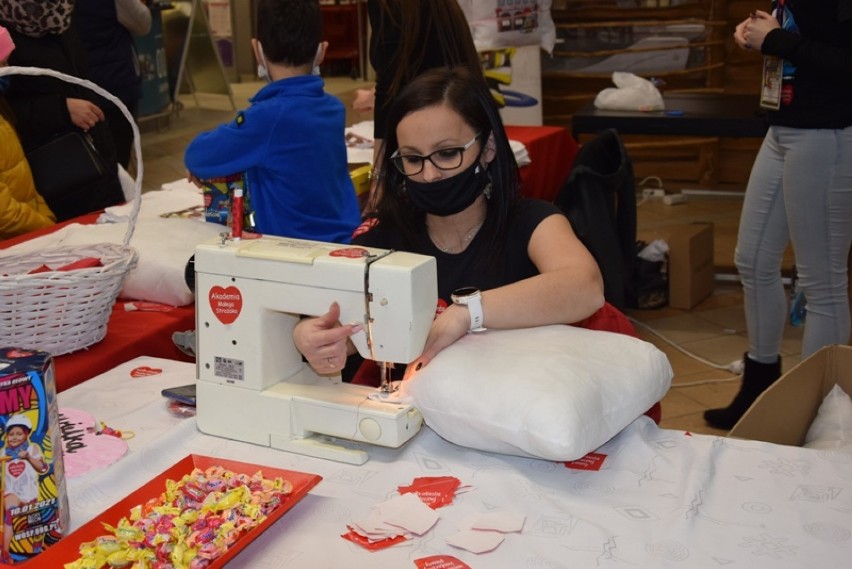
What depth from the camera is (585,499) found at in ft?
4.40

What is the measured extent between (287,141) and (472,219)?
0.92 metres

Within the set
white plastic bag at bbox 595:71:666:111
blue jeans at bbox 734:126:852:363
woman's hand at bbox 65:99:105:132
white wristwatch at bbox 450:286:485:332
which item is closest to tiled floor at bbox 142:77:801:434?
blue jeans at bbox 734:126:852:363

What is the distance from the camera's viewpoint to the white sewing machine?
1.41 meters

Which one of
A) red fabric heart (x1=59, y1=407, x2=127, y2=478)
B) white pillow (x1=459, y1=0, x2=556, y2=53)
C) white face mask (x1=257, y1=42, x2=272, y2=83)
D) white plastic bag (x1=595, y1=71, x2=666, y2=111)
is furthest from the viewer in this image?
white pillow (x1=459, y1=0, x2=556, y2=53)

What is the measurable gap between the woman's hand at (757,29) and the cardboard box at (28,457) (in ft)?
7.07

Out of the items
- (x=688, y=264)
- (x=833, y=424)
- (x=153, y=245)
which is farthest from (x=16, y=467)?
(x=688, y=264)

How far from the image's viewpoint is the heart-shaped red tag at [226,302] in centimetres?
150

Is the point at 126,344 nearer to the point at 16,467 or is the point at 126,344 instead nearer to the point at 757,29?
the point at 16,467

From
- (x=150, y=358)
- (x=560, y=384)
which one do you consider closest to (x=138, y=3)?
(x=150, y=358)

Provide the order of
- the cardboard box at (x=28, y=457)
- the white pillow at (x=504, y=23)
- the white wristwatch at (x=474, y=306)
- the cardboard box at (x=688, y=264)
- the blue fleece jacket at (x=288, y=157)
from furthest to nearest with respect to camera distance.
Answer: the white pillow at (x=504, y=23), the cardboard box at (x=688, y=264), the blue fleece jacket at (x=288, y=157), the white wristwatch at (x=474, y=306), the cardboard box at (x=28, y=457)

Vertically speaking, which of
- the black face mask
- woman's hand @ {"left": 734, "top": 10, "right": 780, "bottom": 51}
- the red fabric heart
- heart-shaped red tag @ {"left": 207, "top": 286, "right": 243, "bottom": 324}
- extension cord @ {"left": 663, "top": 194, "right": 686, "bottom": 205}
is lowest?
extension cord @ {"left": 663, "top": 194, "right": 686, "bottom": 205}

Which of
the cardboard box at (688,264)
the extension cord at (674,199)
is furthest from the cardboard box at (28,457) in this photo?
the extension cord at (674,199)

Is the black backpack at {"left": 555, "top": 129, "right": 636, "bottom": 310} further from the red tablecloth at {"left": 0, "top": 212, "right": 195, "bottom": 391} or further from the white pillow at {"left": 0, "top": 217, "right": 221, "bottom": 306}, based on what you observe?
the red tablecloth at {"left": 0, "top": 212, "right": 195, "bottom": 391}

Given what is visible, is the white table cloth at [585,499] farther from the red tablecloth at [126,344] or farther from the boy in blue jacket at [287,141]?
the boy in blue jacket at [287,141]
